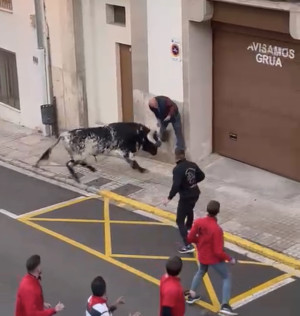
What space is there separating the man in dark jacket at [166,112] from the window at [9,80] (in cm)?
604

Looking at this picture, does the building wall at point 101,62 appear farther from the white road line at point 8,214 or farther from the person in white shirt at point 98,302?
the person in white shirt at point 98,302

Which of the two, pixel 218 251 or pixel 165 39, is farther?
pixel 165 39

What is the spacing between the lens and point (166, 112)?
52.0 ft

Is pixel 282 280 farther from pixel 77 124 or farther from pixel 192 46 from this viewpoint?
pixel 77 124

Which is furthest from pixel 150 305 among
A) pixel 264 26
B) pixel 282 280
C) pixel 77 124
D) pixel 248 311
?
pixel 77 124

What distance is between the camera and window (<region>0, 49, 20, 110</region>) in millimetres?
20828

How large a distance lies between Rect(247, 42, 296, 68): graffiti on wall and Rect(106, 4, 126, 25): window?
368 cm

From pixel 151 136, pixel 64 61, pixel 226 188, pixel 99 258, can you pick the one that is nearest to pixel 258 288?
pixel 99 258

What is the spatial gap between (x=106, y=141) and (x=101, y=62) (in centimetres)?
310

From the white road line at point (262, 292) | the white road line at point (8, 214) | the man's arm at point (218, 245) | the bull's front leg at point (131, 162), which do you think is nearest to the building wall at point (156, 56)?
the bull's front leg at point (131, 162)

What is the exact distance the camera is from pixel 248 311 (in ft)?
34.1

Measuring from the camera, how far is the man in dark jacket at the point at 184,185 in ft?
37.9

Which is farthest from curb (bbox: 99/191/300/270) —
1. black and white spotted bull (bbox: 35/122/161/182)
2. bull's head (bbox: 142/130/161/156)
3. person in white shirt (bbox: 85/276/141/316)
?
person in white shirt (bbox: 85/276/141/316)

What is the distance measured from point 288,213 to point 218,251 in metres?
3.87
